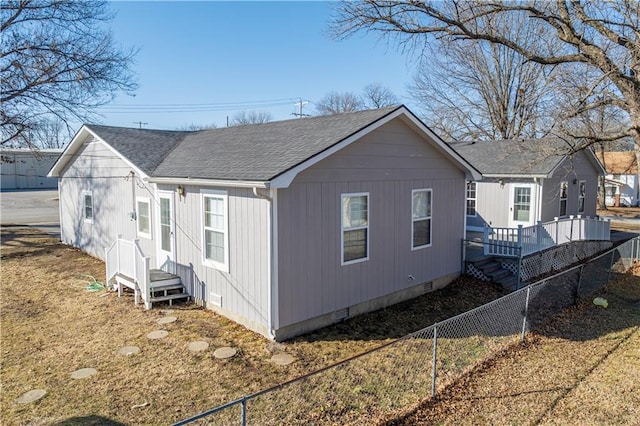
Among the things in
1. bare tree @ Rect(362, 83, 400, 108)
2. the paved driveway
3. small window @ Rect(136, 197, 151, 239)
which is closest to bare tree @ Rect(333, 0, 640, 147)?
small window @ Rect(136, 197, 151, 239)

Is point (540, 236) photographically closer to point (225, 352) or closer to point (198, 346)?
point (225, 352)

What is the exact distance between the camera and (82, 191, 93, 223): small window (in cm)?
1506

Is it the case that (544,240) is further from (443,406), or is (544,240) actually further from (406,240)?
(443,406)

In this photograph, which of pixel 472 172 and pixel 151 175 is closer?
pixel 151 175

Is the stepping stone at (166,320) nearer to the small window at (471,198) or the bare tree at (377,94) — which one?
the small window at (471,198)

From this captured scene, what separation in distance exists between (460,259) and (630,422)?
6.99 metres

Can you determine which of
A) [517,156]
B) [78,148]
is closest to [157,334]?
[78,148]

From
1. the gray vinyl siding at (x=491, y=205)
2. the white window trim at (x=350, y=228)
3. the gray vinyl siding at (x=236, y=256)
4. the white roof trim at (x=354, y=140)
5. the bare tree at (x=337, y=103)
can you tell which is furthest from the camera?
the bare tree at (x=337, y=103)

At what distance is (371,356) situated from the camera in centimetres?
714

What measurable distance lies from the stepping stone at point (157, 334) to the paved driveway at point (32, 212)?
46.6ft

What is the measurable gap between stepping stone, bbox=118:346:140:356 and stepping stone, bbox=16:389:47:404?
1374mm

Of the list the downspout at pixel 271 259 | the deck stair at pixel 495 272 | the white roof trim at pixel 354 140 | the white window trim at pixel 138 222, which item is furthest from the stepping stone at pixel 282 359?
the deck stair at pixel 495 272

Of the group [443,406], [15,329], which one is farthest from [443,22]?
[15,329]

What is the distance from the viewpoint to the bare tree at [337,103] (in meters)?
62.7
